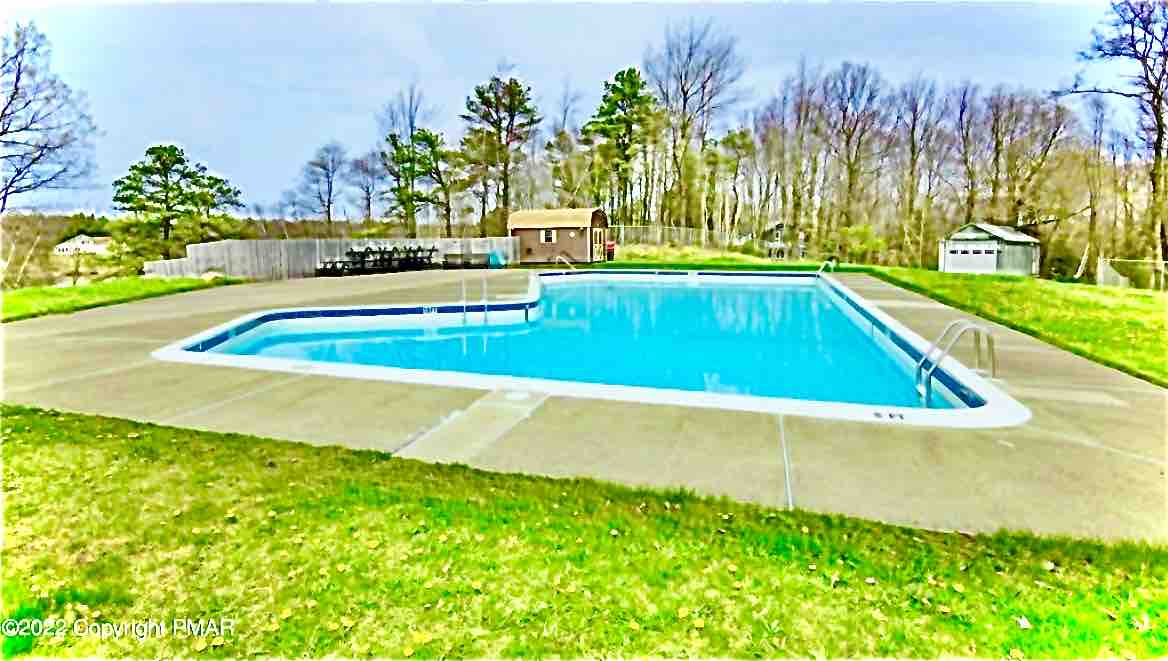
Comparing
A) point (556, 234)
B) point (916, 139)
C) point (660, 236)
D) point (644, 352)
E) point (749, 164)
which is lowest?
point (644, 352)

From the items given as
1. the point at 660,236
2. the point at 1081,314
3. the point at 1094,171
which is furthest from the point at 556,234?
the point at 1094,171

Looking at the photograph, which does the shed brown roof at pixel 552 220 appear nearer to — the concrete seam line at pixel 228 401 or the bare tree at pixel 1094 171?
the concrete seam line at pixel 228 401

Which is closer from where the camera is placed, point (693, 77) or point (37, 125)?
point (37, 125)

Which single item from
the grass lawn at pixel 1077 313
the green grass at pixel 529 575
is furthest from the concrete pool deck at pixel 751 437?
the grass lawn at pixel 1077 313

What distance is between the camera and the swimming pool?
15.1ft

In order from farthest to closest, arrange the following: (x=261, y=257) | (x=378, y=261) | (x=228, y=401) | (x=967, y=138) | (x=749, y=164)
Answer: (x=749, y=164), (x=967, y=138), (x=378, y=261), (x=261, y=257), (x=228, y=401)

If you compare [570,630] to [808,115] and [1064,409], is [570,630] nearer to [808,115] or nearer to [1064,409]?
[1064,409]

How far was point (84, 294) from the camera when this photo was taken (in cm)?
1146

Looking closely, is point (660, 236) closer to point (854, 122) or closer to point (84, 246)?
point (854, 122)

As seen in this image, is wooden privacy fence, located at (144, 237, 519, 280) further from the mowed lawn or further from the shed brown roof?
the mowed lawn

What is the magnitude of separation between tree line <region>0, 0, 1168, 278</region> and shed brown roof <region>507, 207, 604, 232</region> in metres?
4.48

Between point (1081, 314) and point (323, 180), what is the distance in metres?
30.7

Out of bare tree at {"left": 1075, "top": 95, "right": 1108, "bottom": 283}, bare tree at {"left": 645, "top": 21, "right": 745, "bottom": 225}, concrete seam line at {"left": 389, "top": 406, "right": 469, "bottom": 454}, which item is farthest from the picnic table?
bare tree at {"left": 1075, "top": 95, "right": 1108, "bottom": 283}

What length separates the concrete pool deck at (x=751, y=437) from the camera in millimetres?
2691
